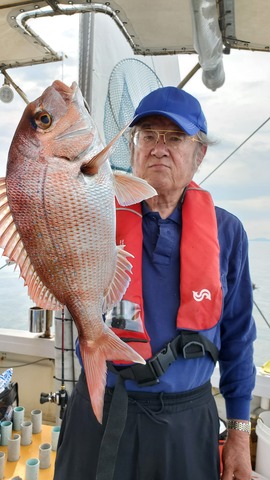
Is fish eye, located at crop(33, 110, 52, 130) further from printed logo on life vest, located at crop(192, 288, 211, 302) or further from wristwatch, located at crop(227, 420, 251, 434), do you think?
wristwatch, located at crop(227, 420, 251, 434)

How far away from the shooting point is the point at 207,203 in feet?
5.98

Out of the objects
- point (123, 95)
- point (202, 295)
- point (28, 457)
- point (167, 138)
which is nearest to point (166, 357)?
point (202, 295)

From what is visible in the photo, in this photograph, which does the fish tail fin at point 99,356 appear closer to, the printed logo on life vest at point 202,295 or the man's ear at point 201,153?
the printed logo on life vest at point 202,295

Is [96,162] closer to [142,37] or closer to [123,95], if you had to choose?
[123,95]

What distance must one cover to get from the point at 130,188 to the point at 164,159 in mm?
548

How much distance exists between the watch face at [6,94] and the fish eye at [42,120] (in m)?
3.09

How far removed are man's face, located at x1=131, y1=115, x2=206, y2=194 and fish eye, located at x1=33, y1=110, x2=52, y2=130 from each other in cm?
65

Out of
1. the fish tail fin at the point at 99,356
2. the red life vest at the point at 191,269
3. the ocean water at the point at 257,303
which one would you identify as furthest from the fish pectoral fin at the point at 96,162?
the ocean water at the point at 257,303

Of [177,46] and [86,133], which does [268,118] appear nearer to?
[177,46]

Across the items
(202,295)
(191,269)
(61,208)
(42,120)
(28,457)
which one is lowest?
(28,457)

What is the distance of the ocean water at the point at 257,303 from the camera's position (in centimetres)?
559

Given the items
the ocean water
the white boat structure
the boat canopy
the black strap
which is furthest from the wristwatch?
the ocean water

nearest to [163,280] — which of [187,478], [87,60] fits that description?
[187,478]

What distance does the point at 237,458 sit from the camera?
66.3 inches
